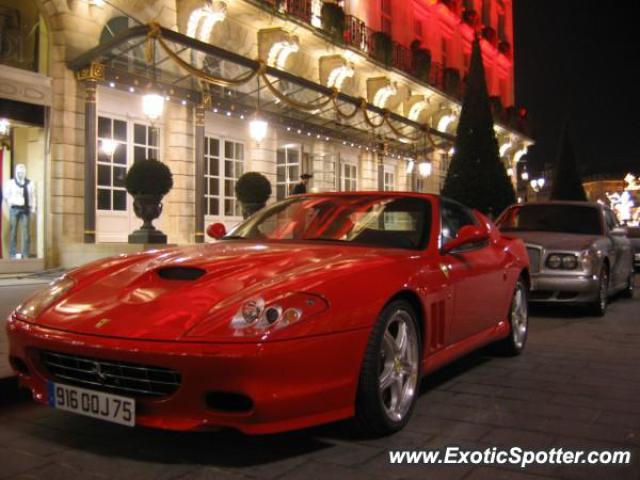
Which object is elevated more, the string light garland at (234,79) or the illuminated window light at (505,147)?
the illuminated window light at (505,147)

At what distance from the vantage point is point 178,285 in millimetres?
3422

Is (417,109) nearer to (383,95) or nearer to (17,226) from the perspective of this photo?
(383,95)

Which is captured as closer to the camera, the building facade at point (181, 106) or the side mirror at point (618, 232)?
the side mirror at point (618, 232)

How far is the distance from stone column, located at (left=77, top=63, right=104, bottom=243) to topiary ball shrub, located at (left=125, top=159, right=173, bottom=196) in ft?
6.04

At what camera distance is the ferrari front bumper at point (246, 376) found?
2.88 metres

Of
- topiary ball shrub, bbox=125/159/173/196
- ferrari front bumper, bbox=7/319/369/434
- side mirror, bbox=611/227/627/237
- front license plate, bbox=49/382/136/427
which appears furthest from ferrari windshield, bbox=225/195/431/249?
topiary ball shrub, bbox=125/159/173/196

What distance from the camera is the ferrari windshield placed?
4418 mm

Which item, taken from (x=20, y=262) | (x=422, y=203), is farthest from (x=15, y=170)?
(x=422, y=203)

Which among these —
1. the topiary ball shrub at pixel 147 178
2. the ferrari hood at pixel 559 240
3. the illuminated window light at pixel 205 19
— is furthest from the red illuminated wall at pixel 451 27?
the ferrari hood at pixel 559 240

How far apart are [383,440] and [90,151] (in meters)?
11.2

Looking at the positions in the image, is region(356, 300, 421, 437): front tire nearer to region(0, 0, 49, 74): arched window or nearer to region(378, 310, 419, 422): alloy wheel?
region(378, 310, 419, 422): alloy wheel

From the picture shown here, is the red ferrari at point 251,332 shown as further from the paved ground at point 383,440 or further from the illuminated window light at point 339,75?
the illuminated window light at point 339,75

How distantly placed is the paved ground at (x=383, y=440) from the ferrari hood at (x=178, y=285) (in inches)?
25.4

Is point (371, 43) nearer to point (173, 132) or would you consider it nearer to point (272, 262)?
point (173, 132)
